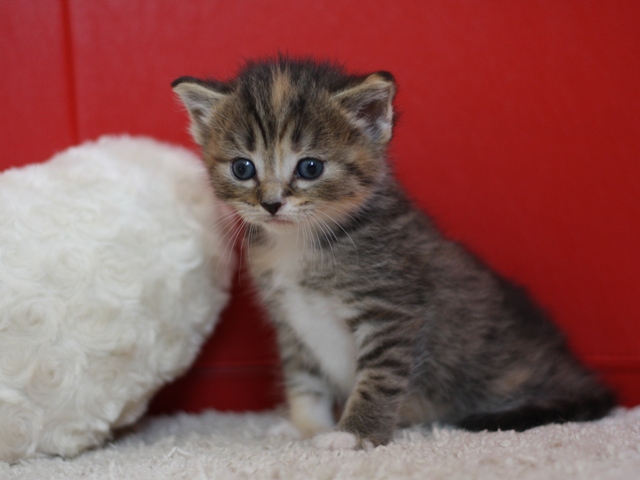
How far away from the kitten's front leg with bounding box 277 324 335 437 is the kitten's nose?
432 mm

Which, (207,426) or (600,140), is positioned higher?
(600,140)

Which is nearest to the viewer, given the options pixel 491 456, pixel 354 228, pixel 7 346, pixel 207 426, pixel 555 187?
pixel 491 456

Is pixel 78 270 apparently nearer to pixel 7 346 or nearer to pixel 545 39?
pixel 7 346

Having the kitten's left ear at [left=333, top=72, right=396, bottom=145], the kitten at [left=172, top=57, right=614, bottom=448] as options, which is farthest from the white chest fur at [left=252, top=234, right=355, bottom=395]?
the kitten's left ear at [left=333, top=72, right=396, bottom=145]

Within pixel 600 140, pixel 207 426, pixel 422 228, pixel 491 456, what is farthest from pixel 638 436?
pixel 207 426

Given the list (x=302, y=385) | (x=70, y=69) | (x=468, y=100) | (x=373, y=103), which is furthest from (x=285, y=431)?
(x=70, y=69)

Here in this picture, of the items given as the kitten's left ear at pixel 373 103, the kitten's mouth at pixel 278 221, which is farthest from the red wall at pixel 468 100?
the kitten's mouth at pixel 278 221

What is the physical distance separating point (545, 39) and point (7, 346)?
5.75 feet

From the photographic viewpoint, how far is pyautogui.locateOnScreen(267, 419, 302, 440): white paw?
172cm

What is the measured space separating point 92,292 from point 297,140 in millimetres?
607

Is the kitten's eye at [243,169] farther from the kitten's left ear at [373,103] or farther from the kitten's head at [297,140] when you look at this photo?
the kitten's left ear at [373,103]

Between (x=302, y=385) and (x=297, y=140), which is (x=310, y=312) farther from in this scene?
(x=297, y=140)

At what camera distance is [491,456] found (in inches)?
50.3

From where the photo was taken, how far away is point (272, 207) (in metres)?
1.49
